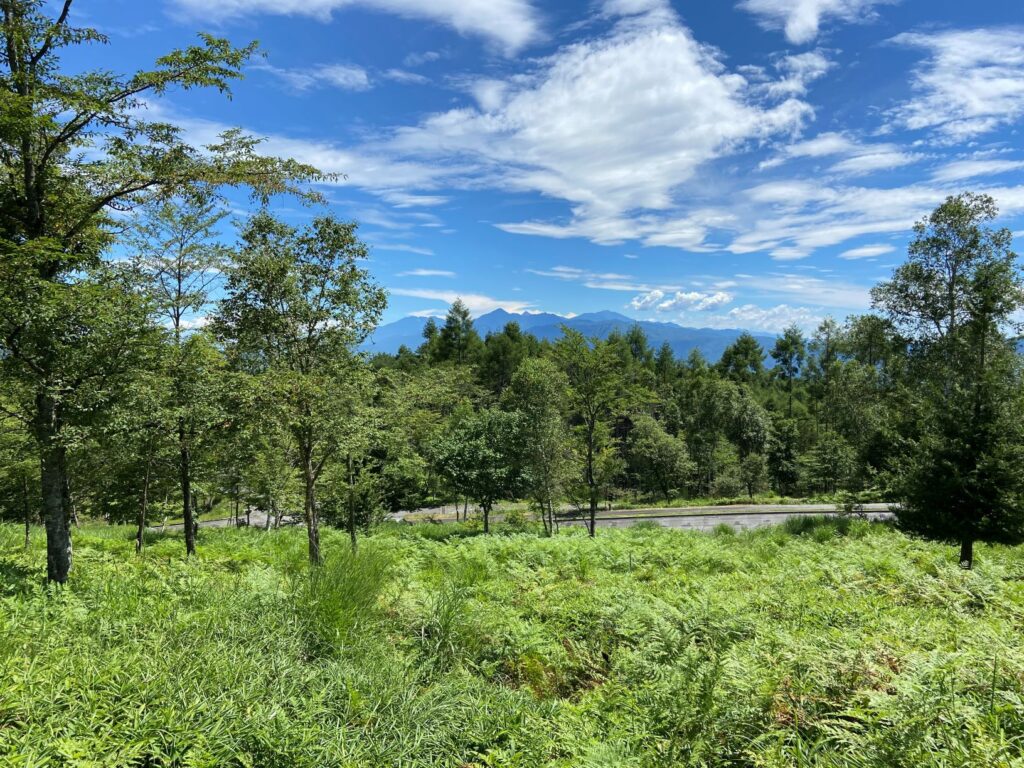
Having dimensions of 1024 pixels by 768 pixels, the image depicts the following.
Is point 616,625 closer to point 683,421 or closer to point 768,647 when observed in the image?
point 768,647

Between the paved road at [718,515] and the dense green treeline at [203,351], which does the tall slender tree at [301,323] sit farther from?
the paved road at [718,515]

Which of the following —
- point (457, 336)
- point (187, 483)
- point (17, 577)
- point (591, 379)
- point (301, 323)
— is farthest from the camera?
point (457, 336)

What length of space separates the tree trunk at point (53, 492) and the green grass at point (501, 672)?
39 cm

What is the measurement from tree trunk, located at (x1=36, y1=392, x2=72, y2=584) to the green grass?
15.2 inches

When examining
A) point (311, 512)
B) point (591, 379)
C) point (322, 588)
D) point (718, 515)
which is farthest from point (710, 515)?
point (322, 588)

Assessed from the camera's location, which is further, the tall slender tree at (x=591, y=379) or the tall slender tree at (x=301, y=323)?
the tall slender tree at (x=591, y=379)

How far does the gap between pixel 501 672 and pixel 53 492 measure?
21.0ft

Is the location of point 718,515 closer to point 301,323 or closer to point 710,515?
point 710,515

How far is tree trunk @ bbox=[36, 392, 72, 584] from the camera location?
6.55m

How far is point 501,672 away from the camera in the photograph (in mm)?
5465

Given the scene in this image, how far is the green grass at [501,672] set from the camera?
3246 mm

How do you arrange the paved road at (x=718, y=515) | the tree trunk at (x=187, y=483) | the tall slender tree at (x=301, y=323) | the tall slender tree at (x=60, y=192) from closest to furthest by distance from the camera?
the tall slender tree at (x=60, y=192) → the tall slender tree at (x=301, y=323) → the tree trunk at (x=187, y=483) → the paved road at (x=718, y=515)

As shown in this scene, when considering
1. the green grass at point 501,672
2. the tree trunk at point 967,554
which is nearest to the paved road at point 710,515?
the tree trunk at point 967,554

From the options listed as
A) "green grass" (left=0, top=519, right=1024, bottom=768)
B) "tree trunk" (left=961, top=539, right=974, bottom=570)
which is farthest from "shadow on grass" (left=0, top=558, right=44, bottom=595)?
"tree trunk" (left=961, top=539, right=974, bottom=570)
